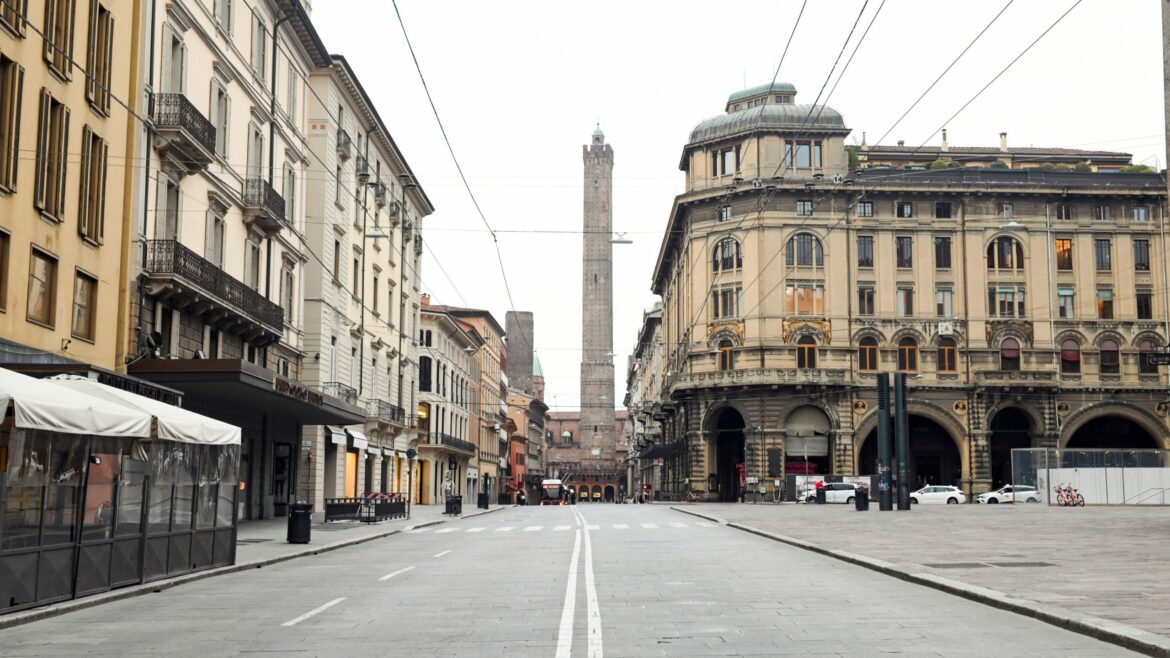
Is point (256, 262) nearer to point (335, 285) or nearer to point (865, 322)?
point (335, 285)

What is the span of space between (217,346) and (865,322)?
1842 inches

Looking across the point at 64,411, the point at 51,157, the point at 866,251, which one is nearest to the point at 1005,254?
the point at 866,251

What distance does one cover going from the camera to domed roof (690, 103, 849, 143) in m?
72.9

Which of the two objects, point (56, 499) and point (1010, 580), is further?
point (1010, 580)

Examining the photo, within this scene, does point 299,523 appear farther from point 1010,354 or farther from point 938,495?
point 1010,354

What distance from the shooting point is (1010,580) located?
15141 millimetres

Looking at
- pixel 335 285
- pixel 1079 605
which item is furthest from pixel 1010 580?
pixel 335 285

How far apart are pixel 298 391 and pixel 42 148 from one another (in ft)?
35.5

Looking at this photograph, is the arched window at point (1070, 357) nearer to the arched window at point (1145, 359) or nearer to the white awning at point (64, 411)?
the arched window at point (1145, 359)

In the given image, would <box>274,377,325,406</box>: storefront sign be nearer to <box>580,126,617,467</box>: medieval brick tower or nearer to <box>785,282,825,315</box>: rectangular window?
<box>785,282,825,315</box>: rectangular window

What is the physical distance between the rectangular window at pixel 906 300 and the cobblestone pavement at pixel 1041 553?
35805 mm

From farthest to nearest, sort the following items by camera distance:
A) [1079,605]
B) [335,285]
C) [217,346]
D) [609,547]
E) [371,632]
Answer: [335,285]
[217,346]
[609,547]
[1079,605]
[371,632]

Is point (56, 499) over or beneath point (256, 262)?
beneath

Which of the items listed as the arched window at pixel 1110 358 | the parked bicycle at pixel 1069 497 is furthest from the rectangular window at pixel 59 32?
the arched window at pixel 1110 358
